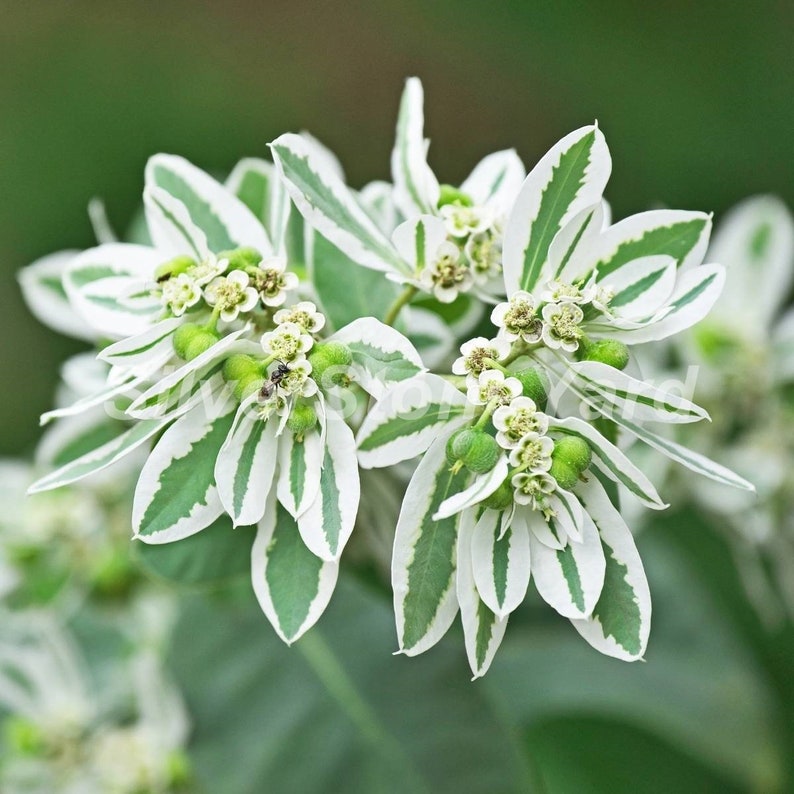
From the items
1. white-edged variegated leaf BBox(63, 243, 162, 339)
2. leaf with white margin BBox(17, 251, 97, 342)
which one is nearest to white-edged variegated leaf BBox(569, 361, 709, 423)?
white-edged variegated leaf BBox(63, 243, 162, 339)

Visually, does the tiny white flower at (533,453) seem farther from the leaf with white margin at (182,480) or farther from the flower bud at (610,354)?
the leaf with white margin at (182,480)

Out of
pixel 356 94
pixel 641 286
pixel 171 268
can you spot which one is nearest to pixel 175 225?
pixel 171 268

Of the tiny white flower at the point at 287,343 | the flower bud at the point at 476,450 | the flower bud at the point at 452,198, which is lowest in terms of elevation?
the flower bud at the point at 476,450

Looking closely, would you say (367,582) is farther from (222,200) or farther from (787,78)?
(787,78)

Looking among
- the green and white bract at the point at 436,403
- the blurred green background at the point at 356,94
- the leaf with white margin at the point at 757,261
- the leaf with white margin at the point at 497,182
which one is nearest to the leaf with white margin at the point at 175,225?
the green and white bract at the point at 436,403

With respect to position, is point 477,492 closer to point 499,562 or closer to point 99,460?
point 499,562

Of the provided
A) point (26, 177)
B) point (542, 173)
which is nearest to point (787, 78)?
point (26, 177)

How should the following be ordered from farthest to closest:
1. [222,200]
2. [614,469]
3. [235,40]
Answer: [235,40] → [222,200] → [614,469]
